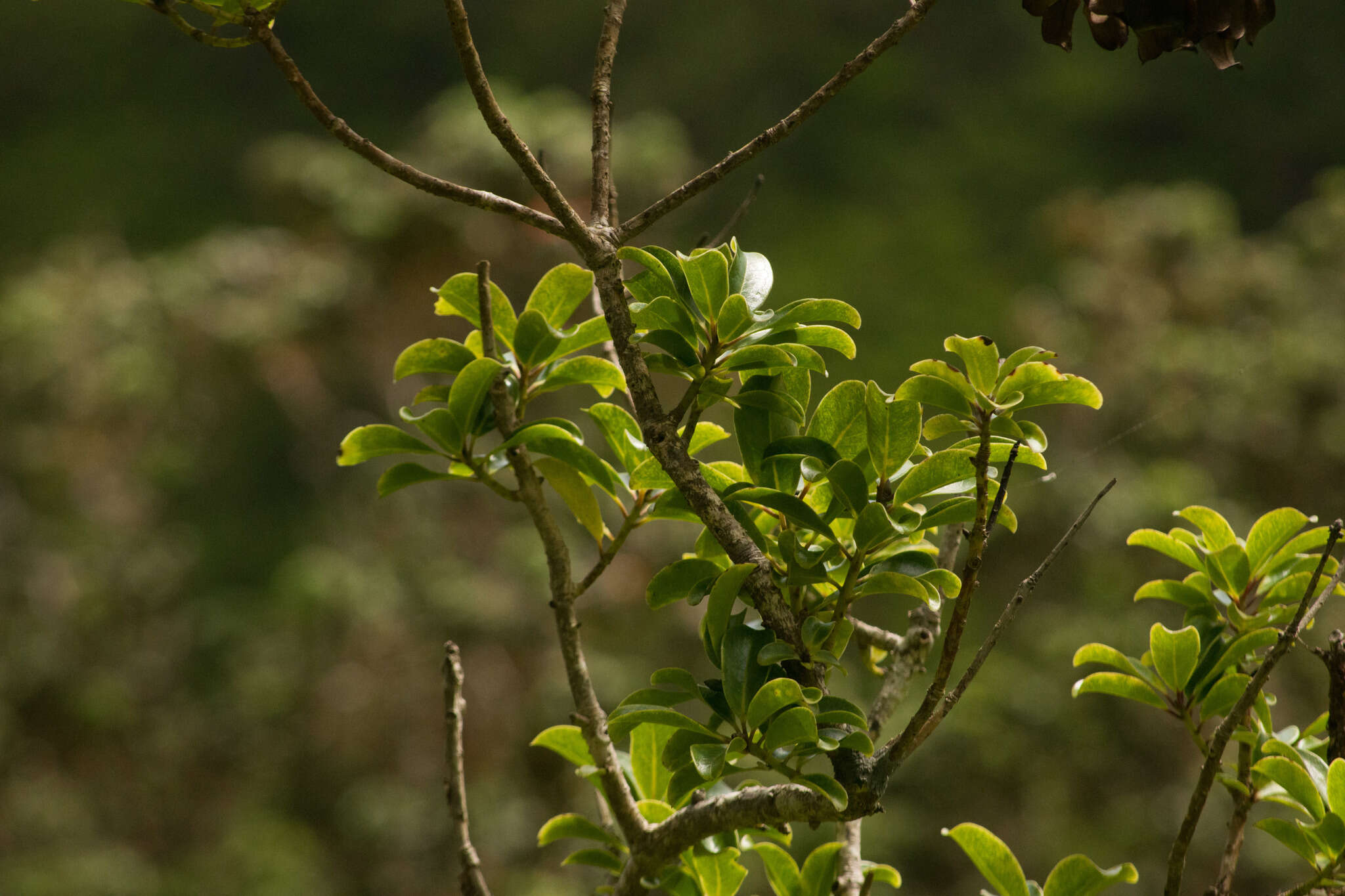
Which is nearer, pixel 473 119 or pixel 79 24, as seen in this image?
pixel 473 119

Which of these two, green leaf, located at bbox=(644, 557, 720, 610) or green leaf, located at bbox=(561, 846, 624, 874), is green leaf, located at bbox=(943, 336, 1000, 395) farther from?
green leaf, located at bbox=(561, 846, 624, 874)

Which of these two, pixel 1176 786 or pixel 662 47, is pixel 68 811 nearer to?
pixel 1176 786

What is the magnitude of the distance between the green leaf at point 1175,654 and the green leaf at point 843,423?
18 centimetres

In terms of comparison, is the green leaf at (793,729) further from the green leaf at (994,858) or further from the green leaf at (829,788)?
the green leaf at (994,858)

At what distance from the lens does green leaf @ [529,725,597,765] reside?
1.86 ft

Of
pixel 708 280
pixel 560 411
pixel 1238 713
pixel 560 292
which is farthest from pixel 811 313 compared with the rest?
pixel 560 411

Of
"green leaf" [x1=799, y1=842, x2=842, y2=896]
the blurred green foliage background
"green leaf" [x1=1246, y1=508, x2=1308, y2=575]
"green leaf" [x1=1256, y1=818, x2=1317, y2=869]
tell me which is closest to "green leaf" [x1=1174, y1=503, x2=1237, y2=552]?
"green leaf" [x1=1246, y1=508, x2=1308, y2=575]

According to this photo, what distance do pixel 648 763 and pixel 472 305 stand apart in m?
0.27

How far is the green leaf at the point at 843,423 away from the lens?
48 cm

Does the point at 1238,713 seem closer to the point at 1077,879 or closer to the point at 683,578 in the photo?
the point at 1077,879

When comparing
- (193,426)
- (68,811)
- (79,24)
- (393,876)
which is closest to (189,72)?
(79,24)

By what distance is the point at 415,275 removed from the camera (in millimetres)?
3264

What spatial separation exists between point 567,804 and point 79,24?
518 cm

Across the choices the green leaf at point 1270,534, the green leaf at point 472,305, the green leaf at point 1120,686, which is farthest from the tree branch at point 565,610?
the green leaf at point 1270,534
